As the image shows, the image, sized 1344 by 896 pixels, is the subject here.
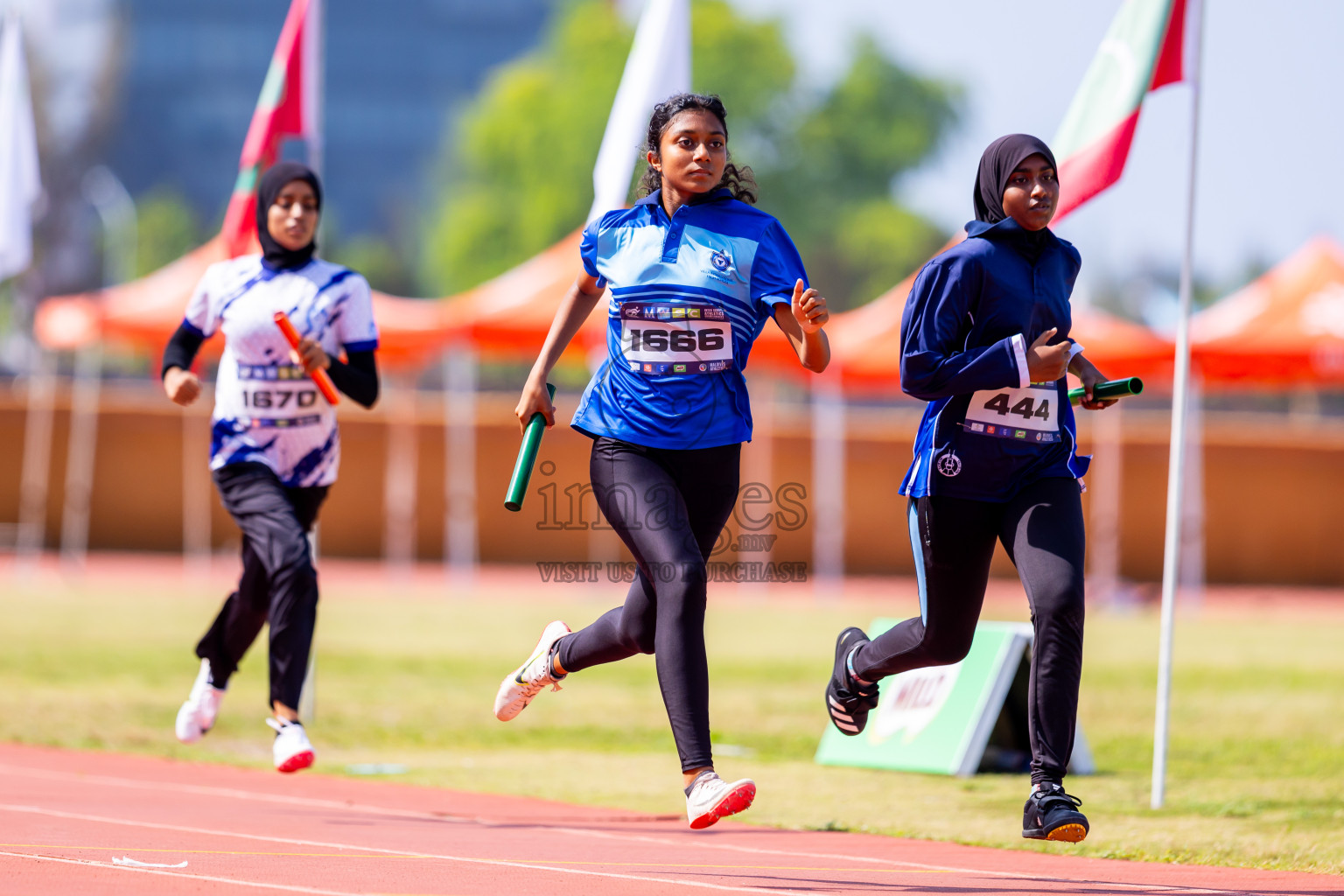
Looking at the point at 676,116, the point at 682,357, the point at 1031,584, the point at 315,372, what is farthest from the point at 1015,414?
A: the point at 315,372

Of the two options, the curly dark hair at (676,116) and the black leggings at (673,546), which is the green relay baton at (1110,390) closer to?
the black leggings at (673,546)

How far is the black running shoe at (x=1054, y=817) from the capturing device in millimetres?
4969

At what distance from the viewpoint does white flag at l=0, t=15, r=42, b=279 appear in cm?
1162

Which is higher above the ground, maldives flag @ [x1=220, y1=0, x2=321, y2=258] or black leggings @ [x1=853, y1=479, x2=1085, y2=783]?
maldives flag @ [x1=220, y1=0, x2=321, y2=258]

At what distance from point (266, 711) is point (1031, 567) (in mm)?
6321

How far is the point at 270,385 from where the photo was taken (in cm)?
710

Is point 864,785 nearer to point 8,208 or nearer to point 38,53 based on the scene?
point 8,208

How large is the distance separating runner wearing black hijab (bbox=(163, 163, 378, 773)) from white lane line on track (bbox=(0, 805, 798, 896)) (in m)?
1.04

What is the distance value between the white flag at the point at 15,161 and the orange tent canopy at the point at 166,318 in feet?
20.5

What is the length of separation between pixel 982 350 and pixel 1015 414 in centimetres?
26

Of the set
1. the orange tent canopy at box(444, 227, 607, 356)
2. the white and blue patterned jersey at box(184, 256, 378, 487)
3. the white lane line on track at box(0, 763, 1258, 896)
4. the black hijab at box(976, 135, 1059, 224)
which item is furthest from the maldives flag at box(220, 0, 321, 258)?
the orange tent canopy at box(444, 227, 607, 356)

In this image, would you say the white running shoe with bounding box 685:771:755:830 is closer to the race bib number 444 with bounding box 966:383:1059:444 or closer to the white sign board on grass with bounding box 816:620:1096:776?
the race bib number 444 with bounding box 966:383:1059:444

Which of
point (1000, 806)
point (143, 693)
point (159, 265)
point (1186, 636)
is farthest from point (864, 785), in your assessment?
point (159, 265)

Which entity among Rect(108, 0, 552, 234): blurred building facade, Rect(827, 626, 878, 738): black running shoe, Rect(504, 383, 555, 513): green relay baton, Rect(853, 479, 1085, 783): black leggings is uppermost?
Rect(108, 0, 552, 234): blurred building facade
